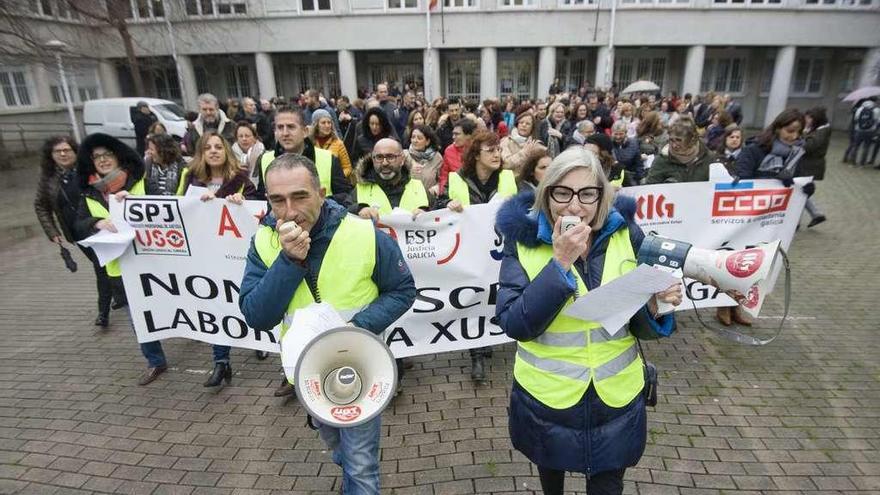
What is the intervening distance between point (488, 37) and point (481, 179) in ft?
71.0

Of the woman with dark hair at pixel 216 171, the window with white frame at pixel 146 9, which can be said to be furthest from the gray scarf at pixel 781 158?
the window with white frame at pixel 146 9

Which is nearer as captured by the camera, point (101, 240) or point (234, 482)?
point (234, 482)

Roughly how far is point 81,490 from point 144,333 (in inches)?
55.0

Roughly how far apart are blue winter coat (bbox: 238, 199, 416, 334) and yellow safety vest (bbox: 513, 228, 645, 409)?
2.30ft

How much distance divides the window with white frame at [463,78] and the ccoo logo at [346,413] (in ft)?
86.5

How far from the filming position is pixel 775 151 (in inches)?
199

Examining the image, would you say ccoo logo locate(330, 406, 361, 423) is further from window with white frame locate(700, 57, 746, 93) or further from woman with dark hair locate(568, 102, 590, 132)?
window with white frame locate(700, 57, 746, 93)

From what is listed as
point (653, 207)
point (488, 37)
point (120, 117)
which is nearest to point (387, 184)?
point (653, 207)

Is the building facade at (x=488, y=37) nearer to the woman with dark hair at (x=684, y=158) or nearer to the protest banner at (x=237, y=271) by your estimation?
the protest banner at (x=237, y=271)

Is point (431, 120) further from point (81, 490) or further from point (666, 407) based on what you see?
point (81, 490)

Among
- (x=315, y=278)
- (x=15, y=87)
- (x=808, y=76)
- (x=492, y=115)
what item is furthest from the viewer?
(x=808, y=76)

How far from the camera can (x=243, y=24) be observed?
79.2 ft

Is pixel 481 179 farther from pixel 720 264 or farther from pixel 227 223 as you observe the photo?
pixel 720 264

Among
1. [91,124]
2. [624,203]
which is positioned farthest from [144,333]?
[91,124]
